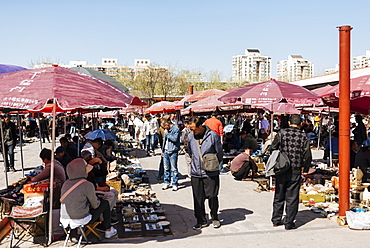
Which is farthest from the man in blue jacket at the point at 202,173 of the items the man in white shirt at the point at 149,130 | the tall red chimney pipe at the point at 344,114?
the man in white shirt at the point at 149,130

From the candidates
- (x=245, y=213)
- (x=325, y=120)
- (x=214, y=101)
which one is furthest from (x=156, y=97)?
(x=245, y=213)

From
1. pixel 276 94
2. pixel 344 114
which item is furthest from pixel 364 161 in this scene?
pixel 344 114

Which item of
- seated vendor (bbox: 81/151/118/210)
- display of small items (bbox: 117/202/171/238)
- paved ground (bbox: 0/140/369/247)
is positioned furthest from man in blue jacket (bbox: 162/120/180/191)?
seated vendor (bbox: 81/151/118/210)

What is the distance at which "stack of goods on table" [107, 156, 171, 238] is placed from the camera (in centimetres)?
593

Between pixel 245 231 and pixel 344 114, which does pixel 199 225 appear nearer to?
pixel 245 231

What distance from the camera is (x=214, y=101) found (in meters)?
13.8

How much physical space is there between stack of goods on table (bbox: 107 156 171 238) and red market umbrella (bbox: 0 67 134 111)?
6.93ft

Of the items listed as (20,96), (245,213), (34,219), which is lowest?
(245,213)

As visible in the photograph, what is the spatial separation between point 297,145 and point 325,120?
24.9 m

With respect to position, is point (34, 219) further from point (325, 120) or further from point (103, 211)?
point (325, 120)

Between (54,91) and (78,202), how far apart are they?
1.61 metres

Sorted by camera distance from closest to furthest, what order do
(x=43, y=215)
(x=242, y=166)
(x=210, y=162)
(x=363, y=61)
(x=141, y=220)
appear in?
(x=43, y=215) → (x=210, y=162) → (x=141, y=220) → (x=242, y=166) → (x=363, y=61)

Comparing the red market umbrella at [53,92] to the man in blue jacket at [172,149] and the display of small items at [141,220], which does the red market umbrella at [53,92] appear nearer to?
the display of small items at [141,220]

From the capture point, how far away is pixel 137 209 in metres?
7.15
